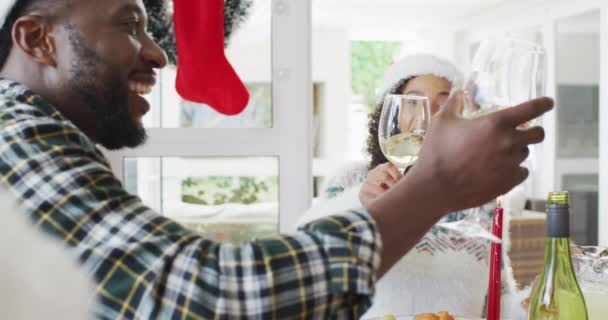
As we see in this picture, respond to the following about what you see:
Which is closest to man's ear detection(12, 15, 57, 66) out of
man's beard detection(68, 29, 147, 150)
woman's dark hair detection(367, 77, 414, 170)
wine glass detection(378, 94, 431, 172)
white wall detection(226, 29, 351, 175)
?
man's beard detection(68, 29, 147, 150)

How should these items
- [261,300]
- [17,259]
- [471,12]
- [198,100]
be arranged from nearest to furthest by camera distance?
[17,259]
[261,300]
[198,100]
[471,12]

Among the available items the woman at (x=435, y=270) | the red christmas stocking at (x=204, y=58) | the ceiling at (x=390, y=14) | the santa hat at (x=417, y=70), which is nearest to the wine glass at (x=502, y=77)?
the woman at (x=435, y=270)

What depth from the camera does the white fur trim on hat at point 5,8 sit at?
789 millimetres

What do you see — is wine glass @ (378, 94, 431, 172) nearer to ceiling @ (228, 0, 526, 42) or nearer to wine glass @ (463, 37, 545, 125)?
wine glass @ (463, 37, 545, 125)

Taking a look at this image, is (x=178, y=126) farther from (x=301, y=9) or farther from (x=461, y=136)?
(x=461, y=136)

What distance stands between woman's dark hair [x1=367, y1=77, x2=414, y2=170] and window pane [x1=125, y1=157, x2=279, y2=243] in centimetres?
36

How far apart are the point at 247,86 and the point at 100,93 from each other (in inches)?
50.8

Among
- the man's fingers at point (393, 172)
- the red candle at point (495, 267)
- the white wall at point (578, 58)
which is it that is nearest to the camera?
the red candle at point (495, 267)

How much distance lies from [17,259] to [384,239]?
1.13ft

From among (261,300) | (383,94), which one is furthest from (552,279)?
(383,94)

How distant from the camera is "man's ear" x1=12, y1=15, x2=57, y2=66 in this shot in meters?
0.76

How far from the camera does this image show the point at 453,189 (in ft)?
1.89

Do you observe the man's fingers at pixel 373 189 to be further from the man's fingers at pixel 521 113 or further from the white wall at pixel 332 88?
the white wall at pixel 332 88

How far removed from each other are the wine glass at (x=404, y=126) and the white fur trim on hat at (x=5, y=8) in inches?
21.0
